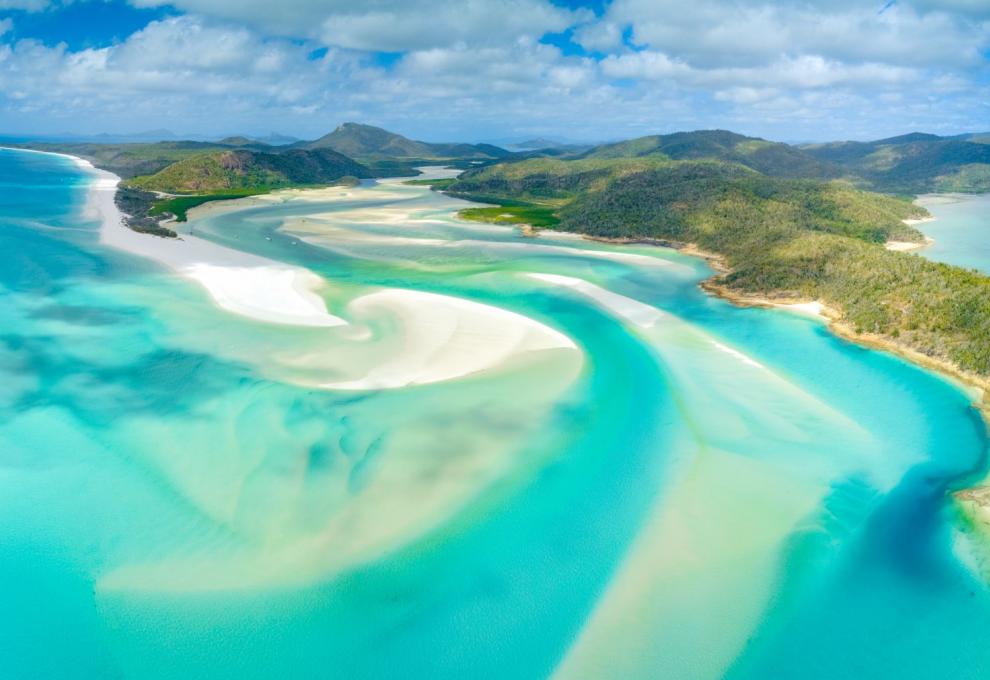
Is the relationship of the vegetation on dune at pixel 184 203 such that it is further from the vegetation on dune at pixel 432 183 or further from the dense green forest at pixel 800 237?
the dense green forest at pixel 800 237

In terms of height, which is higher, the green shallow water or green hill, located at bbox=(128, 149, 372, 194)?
green hill, located at bbox=(128, 149, 372, 194)

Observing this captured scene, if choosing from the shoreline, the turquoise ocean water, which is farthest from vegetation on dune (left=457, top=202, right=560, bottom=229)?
the turquoise ocean water

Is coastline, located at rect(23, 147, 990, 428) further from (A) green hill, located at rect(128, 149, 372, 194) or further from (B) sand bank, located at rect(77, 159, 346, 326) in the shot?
(A) green hill, located at rect(128, 149, 372, 194)

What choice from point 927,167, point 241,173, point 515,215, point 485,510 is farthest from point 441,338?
point 927,167

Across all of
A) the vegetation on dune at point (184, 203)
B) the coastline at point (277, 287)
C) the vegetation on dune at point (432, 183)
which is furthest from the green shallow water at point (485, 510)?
the vegetation on dune at point (432, 183)

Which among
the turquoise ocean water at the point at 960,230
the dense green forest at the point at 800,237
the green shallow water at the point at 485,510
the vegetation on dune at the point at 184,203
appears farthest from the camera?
the vegetation on dune at the point at 184,203

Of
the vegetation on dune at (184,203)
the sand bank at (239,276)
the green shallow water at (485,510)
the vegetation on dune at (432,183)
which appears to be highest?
the vegetation on dune at (432,183)

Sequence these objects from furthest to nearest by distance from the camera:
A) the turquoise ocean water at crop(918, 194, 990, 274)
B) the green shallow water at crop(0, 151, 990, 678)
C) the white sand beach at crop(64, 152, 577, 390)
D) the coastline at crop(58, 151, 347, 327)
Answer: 1. the turquoise ocean water at crop(918, 194, 990, 274)
2. the coastline at crop(58, 151, 347, 327)
3. the white sand beach at crop(64, 152, 577, 390)
4. the green shallow water at crop(0, 151, 990, 678)
